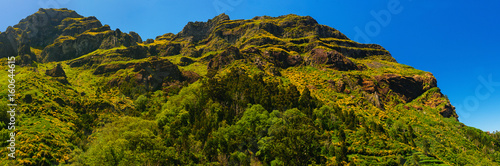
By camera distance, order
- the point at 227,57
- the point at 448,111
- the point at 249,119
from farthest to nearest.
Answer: the point at 227,57 → the point at 448,111 → the point at 249,119

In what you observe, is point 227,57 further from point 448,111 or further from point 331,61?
point 448,111

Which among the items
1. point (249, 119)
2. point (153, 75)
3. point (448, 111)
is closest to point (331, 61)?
point (448, 111)

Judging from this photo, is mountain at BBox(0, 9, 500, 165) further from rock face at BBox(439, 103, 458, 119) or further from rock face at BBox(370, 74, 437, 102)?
rock face at BBox(370, 74, 437, 102)

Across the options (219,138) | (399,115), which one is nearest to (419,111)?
(399,115)

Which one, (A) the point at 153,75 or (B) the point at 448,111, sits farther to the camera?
(A) the point at 153,75

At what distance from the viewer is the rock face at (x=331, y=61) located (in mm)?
151400

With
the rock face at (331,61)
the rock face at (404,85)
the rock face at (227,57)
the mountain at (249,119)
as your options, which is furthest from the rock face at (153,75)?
the rock face at (404,85)

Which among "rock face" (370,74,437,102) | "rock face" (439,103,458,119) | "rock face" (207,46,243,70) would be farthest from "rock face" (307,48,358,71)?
"rock face" (207,46,243,70)

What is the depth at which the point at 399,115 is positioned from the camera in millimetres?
107312

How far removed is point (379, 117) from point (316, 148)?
45847 millimetres

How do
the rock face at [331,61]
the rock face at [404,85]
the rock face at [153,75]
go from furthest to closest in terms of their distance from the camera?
the rock face at [153,75], the rock face at [331,61], the rock face at [404,85]

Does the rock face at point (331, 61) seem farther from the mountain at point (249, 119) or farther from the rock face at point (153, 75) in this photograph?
the rock face at point (153, 75)

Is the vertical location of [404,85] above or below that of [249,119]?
above

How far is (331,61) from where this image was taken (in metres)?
153
